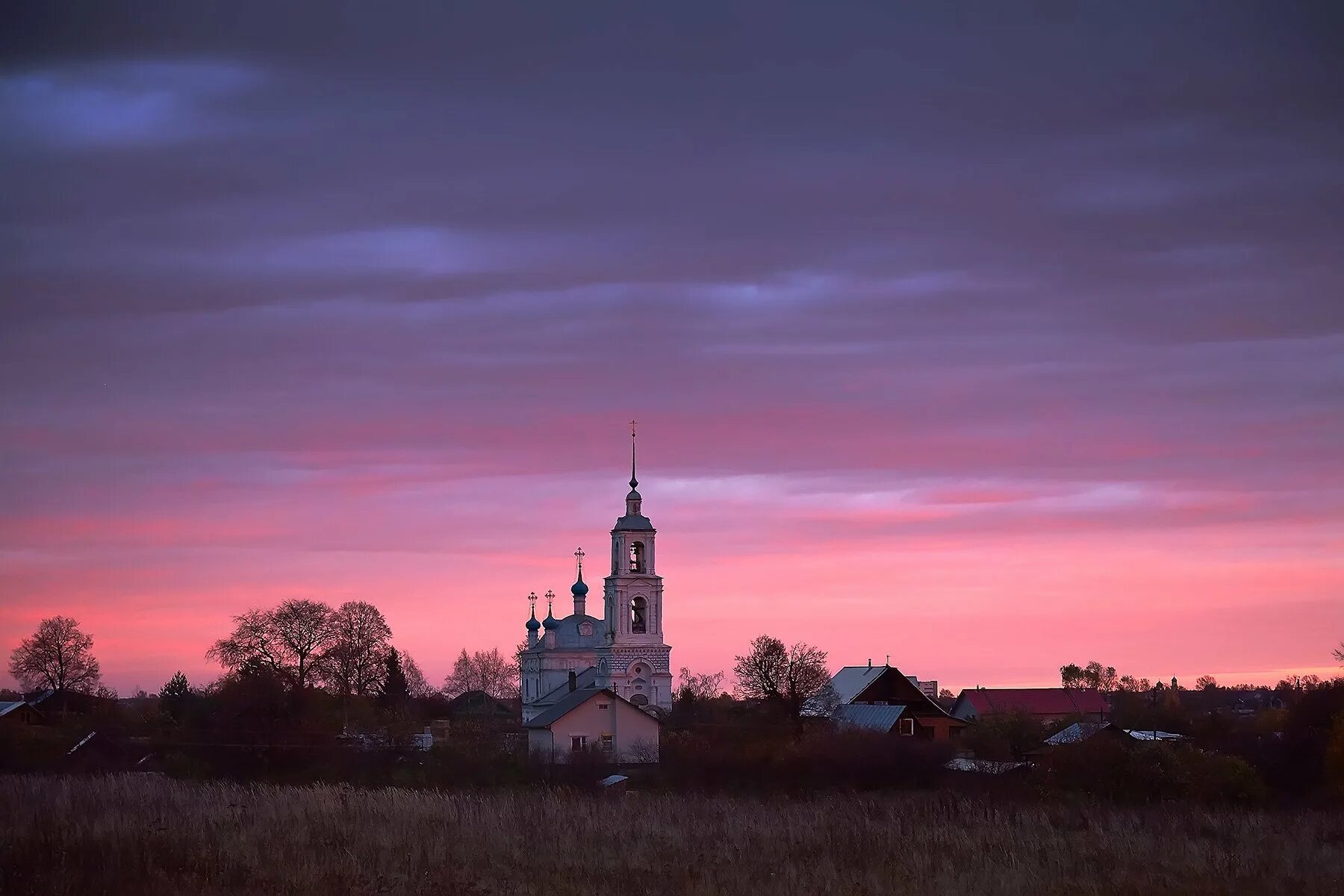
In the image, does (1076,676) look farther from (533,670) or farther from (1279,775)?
(1279,775)

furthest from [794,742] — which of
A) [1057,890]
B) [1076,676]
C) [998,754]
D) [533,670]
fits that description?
[1076,676]

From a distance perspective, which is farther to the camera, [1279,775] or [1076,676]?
[1076,676]

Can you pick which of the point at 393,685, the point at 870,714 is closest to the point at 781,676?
the point at 870,714

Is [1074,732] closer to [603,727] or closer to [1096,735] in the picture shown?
[1096,735]

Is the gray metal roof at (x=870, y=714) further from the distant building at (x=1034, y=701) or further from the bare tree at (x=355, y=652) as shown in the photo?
the distant building at (x=1034, y=701)

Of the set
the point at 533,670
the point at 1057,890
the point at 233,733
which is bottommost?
the point at 1057,890

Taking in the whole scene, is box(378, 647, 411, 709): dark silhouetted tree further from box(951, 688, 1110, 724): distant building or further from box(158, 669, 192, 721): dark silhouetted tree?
box(951, 688, 1110, 724): distant building

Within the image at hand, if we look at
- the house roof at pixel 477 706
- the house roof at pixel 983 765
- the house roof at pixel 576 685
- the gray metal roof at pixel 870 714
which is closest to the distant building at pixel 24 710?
the gray metal roof at pixel 870 714

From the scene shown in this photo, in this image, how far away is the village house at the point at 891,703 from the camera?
3056 inches

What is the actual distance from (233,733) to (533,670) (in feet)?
240

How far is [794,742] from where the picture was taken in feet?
173

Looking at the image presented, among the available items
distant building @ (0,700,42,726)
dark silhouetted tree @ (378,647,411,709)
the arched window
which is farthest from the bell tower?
distant building @ (0,700,42,726)

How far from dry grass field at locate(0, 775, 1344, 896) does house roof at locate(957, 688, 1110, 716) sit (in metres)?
98.0

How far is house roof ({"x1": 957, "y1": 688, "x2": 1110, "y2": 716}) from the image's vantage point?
125 meters
